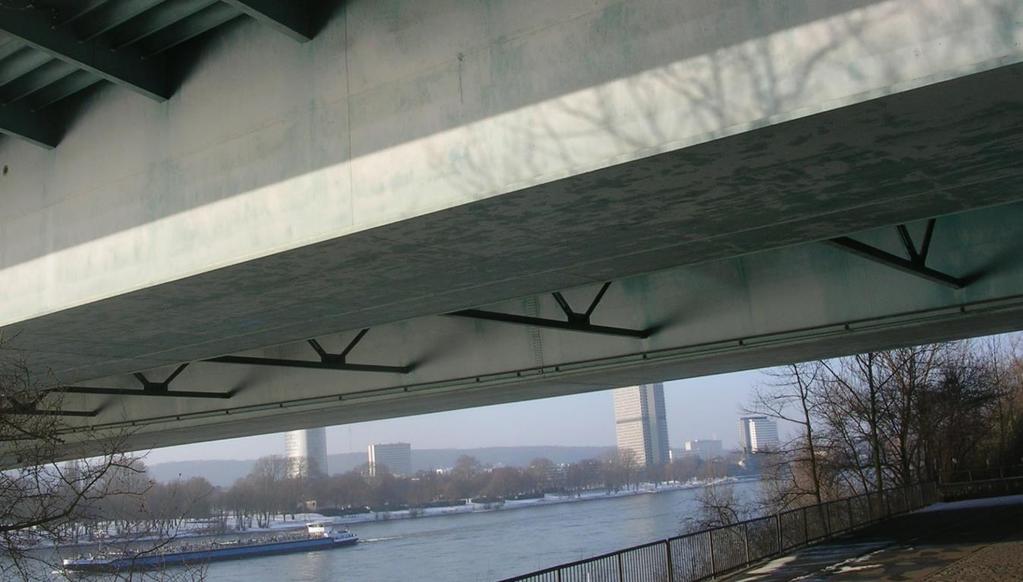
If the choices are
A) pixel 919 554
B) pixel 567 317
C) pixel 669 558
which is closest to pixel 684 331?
→ pixel 567 317

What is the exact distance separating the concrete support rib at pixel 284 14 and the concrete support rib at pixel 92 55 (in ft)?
5.95

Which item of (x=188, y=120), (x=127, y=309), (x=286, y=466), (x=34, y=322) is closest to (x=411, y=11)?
(x=188, y=120)

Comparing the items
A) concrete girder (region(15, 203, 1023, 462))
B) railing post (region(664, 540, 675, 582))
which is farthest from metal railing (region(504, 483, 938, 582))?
concrete girder (region(15, 203, 1023, 462))

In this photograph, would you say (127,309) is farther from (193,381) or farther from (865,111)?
(193,381)

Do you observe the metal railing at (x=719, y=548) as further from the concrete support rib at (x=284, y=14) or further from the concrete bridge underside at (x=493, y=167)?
the concrete support rib at (x=284, y=14)

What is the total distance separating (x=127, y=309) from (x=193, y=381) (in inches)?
455

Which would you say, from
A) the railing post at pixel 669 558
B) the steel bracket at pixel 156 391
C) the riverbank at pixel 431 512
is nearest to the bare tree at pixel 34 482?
the steel bracket at pixel 156 391

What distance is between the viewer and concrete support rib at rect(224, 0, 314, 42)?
6818mm

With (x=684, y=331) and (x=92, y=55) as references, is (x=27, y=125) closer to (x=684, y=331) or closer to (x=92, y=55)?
(x=92, y=55)

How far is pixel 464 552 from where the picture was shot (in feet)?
219

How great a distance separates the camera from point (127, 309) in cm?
909

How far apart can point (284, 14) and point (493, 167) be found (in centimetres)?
233

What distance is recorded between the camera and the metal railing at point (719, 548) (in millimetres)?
15032

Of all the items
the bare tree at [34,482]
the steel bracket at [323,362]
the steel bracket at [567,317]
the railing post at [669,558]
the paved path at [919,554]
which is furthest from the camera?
the railing post at [669,558]
